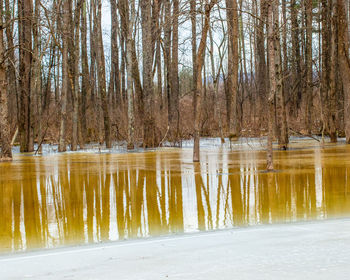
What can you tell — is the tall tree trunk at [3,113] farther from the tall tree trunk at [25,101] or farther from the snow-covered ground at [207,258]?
the snow-covered ground at [207,258]

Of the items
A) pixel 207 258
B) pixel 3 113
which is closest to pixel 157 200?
pixel 207 258

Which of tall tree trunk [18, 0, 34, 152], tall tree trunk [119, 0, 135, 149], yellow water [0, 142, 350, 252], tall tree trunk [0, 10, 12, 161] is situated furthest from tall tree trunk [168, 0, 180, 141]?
yellow water [0, 142, 350, 252]

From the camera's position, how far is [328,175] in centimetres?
895

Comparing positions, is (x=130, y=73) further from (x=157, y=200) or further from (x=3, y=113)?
(x=157, y=200)

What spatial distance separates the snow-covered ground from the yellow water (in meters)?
0.52

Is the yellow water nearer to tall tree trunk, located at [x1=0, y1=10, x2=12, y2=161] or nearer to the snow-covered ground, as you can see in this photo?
the snow-covered ground

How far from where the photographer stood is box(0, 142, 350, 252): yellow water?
5.21 m

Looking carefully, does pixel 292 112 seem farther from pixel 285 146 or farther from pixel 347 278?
pixel 347 278

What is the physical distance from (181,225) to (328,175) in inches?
183

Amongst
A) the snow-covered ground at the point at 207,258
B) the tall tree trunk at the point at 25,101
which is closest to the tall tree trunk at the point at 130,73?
the tall tree trunk at the point at 25,101

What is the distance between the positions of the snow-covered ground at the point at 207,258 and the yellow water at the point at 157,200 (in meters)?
0.52

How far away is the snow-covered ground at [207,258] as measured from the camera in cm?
349

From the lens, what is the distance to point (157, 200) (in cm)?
693

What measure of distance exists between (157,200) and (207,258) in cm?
308
